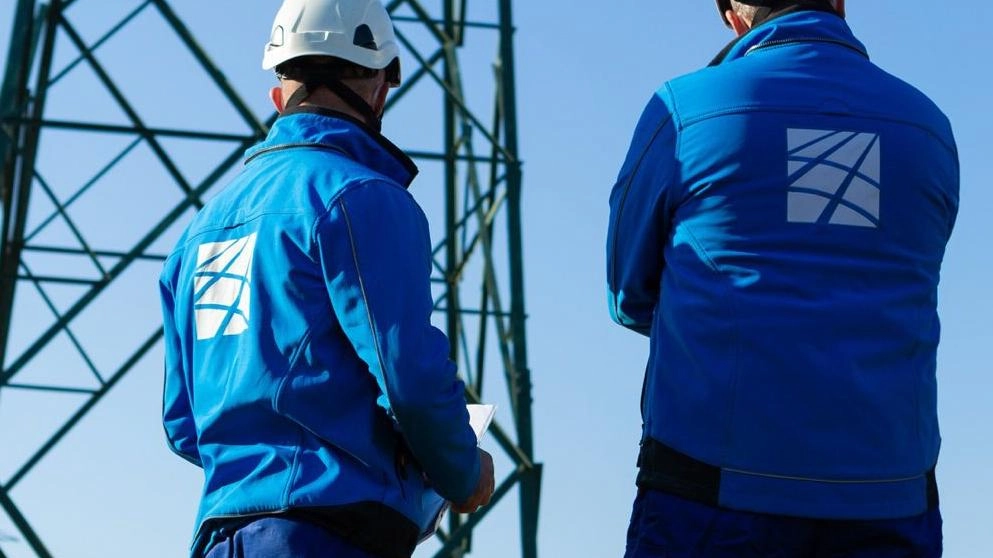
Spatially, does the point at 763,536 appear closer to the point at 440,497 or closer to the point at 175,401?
the point at 440,497

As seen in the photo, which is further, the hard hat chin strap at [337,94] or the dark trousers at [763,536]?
the hard hat chin strap at [337,94]

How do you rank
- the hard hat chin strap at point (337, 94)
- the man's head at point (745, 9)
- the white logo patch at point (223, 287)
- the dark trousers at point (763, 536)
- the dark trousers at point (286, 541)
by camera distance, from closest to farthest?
the dark trousers at point (763, 536)
the dark trousers at point (286, 541)
the white logo patch at point (223, 287)
the man's head at point (745, 9)
the hard hat chin strap at point (337, 94)

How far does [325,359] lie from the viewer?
349cm

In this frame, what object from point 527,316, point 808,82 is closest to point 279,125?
point 808,82

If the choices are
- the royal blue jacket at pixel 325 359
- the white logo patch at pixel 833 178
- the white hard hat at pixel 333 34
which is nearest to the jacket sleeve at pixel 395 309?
the royal blue jacket at pixel 325 359

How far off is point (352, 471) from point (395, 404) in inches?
6.0

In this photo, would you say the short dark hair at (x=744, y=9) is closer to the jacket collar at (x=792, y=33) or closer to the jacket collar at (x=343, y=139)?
the jacket collar at (x=792, y=33)

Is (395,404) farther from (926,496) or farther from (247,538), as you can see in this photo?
→ (926,496)

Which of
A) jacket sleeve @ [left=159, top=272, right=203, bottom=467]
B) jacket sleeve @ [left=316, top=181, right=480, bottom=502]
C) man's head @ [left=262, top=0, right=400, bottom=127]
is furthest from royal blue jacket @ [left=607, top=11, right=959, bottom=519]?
jacket sleeve @ [left=159, top=272, right=203, bottom=467]

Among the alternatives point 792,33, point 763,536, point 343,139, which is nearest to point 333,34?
point 343,139

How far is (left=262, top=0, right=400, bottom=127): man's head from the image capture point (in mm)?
3867

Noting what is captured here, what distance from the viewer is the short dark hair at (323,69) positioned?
3.90 metres

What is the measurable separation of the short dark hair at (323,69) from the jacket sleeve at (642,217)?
0.65 meters

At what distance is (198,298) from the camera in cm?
370
